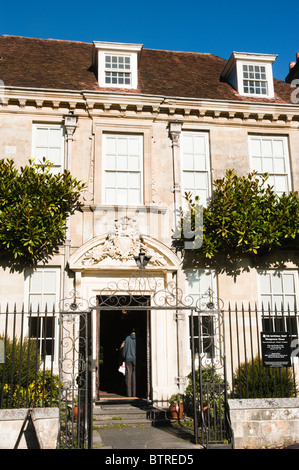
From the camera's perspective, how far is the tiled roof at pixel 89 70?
13.8m

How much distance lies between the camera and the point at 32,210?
11227 millimetres

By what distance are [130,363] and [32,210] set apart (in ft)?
16.5

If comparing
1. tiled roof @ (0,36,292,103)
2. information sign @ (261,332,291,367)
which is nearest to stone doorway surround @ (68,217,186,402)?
information sign @ (261,332,291,367)

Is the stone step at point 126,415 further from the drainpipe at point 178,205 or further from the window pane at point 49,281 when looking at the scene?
the window pane at point 49,281

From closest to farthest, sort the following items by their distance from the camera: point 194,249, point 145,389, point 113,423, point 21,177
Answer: point 113,423 < point 21,177 < point 194,249 < point 145,389

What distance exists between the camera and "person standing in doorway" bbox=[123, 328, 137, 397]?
12.9 meters

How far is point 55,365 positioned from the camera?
1166cm

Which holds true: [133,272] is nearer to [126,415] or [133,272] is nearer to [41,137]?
[126,415]

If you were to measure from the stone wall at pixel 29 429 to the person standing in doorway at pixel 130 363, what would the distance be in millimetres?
5053

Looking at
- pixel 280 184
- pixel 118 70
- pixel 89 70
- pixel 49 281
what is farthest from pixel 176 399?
pixel 89 70

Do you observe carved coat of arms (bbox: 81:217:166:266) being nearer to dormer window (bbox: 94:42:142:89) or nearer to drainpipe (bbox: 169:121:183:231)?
drainpipe (bbox: 169:121:183:231)

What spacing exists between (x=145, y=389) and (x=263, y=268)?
15.6ft
